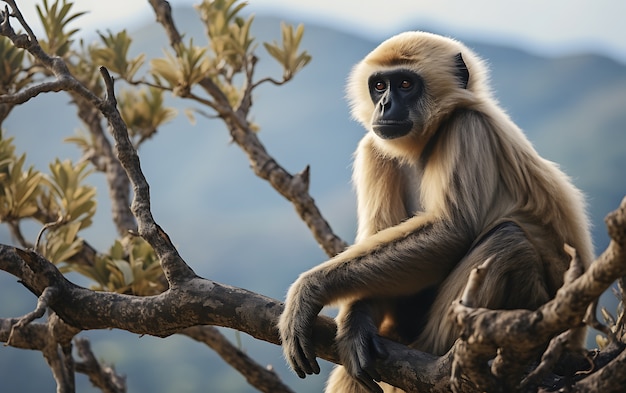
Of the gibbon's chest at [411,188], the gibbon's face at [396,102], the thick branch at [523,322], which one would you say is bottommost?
Answer: the thick branch at [523,322]

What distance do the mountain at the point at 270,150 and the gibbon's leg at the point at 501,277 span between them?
11580 millimetres

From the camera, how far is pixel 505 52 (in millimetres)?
19234

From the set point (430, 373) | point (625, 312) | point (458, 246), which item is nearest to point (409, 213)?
point (458, 246)

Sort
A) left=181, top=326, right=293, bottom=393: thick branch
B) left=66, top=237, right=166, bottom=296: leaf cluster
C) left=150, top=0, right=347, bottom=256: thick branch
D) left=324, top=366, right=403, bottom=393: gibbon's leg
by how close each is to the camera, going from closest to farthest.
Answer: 1. left=324, top=366, right=403, bottom=393: gibbon's leg
2. left=66, top=237, right=166, bottom=296: leaf cluster
3. left=181, top=326, right=293, bottom=393: thick branch
4. left=150, top=0, right=347, bottom=256: thick branch

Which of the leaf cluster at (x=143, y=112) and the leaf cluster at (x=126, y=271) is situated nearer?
the leaf cluster at (x=126, y=271)

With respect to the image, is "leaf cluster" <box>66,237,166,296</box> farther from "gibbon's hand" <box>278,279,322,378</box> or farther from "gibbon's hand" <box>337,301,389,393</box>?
→ "gibbon's hand" <box>337,301,389,393</box>

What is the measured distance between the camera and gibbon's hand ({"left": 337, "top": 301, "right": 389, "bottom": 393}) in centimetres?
429

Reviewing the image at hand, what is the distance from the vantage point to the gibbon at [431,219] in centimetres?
468

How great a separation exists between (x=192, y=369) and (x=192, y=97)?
32.3 feet

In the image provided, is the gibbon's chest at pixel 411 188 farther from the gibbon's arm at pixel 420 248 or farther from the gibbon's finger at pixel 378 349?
the gibbon's finger at pixel 378 349

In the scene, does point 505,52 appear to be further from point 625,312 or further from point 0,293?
point 625,312

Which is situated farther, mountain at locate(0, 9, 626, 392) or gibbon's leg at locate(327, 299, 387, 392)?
mountain at locate(0, 9, 626, 392)

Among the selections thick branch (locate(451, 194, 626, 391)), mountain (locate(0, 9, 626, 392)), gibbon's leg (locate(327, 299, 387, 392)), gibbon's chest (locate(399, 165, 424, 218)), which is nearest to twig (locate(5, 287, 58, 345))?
gibbon's leg (locate(327, 299, 387, 392))

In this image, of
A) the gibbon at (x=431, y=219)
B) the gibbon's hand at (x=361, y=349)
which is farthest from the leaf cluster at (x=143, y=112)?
the gibbon's hand at (x=361, y=349)
